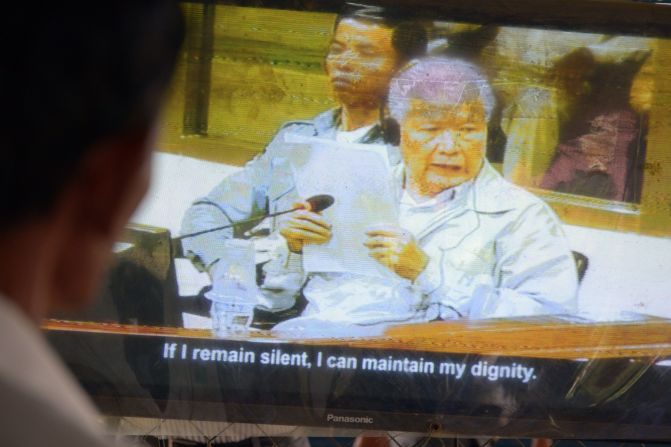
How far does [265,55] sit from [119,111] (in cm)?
186

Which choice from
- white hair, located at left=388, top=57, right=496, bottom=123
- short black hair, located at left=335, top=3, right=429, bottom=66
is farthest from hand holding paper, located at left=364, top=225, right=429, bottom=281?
short black hair, located at left=335, top=3, right=429, bottom=66

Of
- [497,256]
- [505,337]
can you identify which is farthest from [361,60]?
[505,337]

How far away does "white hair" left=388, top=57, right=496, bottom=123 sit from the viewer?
224 cm

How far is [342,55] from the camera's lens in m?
2.23

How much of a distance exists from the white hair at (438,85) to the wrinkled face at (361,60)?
0.03 m

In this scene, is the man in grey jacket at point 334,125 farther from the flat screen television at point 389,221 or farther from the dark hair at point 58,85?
the dark hair at point 58,85

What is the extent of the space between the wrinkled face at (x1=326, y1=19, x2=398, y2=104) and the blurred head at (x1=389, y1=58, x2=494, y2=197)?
0.03 metres

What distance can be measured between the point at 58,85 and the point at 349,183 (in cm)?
187

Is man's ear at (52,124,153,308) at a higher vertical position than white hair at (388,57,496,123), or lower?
lower

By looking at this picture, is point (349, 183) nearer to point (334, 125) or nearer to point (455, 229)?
point (334, 125)

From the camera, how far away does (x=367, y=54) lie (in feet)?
7.32

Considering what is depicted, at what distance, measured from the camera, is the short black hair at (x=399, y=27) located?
2236 millimetres

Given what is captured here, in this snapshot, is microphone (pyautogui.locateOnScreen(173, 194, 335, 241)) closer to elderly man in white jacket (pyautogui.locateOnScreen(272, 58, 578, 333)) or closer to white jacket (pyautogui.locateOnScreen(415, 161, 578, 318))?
elderly man in white jacket (pyautogui.locateOnScreen(272, 58, 578, 333))

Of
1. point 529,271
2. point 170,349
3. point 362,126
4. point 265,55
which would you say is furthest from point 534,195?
point 170,349
